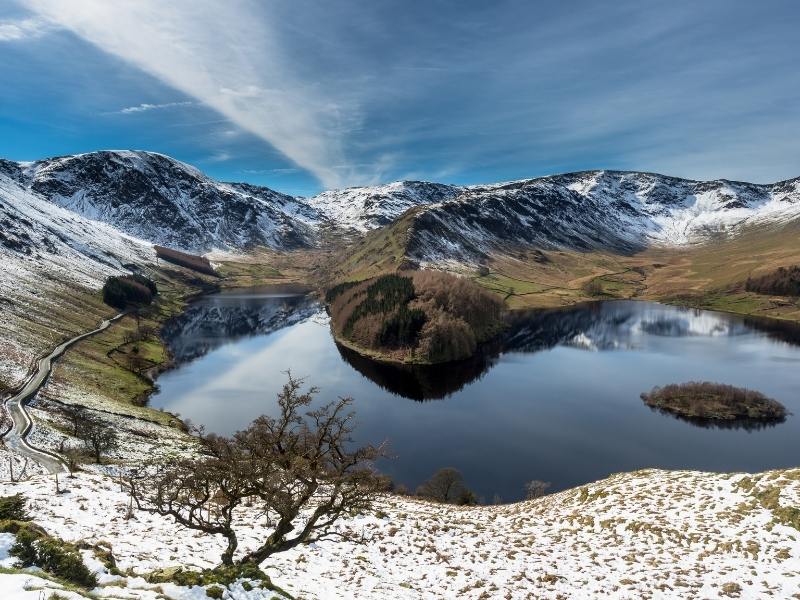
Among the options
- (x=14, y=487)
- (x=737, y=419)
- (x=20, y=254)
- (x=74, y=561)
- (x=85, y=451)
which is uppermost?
(x=20, y=254)

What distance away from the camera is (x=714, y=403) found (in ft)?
328

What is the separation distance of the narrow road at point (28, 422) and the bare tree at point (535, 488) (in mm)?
53657

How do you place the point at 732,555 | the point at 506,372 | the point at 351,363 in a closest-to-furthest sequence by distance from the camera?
the point at 732,555 < the point at 506,372 < the point at 351,363

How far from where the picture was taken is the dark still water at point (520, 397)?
75.6 m

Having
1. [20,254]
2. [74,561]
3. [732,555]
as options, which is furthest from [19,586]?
[20,254]

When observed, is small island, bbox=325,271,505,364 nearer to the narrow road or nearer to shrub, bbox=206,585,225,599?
the narrow road

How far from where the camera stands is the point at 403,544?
1093 inches

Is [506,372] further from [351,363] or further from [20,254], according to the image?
[20,254]

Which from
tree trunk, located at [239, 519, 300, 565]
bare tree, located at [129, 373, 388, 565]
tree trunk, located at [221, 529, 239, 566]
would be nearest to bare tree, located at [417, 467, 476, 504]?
bare tree, located at [129, 373, 388, 565]

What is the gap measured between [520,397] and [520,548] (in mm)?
83411

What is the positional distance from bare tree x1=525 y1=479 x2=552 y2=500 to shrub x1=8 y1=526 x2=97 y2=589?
5552cm

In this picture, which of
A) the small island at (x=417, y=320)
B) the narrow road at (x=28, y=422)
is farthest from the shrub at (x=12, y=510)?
the small island at (x=417, y=320)

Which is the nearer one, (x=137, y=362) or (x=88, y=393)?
(x=88, y=393)

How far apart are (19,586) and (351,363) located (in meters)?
130
